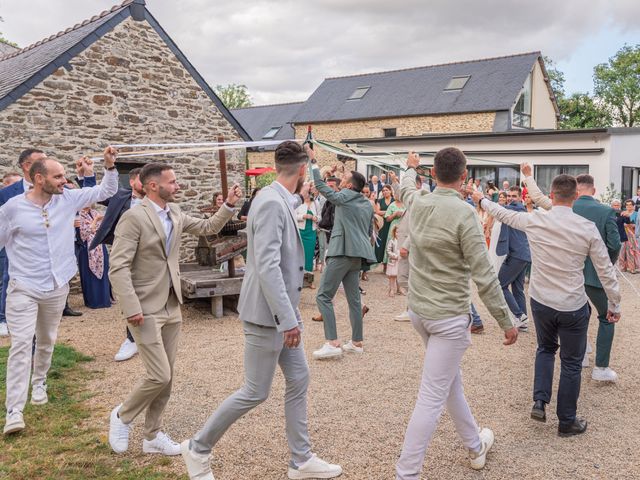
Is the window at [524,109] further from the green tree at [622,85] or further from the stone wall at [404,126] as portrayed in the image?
the green tree at [622,85]

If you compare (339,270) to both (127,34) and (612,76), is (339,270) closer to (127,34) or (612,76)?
(127,34)

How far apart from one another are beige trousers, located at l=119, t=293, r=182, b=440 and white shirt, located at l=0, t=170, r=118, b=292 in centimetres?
117

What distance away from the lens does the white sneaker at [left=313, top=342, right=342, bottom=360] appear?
19.8ft

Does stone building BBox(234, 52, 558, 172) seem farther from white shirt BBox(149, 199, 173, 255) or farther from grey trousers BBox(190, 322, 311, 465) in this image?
grey trousers BBox(190, 322, 311, 465)

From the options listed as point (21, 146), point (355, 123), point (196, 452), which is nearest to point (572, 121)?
point (355, 123)

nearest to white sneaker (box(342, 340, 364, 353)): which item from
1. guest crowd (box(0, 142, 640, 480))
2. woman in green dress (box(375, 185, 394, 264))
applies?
guest crowd (box(0, 142, 640, 480))

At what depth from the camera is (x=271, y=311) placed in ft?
10.2

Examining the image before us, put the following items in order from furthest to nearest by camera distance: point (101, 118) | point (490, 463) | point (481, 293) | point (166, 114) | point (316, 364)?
1. point (166, 114)
2. point (101, 118)
3. point (316, 364)
4. point (490, 463)
5. point (481, 293)

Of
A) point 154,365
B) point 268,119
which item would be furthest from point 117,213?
point 268,119

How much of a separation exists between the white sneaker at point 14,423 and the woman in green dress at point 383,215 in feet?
28.7

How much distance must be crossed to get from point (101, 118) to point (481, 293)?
30.6 ft

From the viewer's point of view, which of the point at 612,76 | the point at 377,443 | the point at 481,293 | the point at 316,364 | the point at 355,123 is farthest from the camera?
the point at 612,76

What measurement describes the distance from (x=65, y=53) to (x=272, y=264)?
29.2 feet

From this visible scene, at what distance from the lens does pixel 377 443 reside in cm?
404
